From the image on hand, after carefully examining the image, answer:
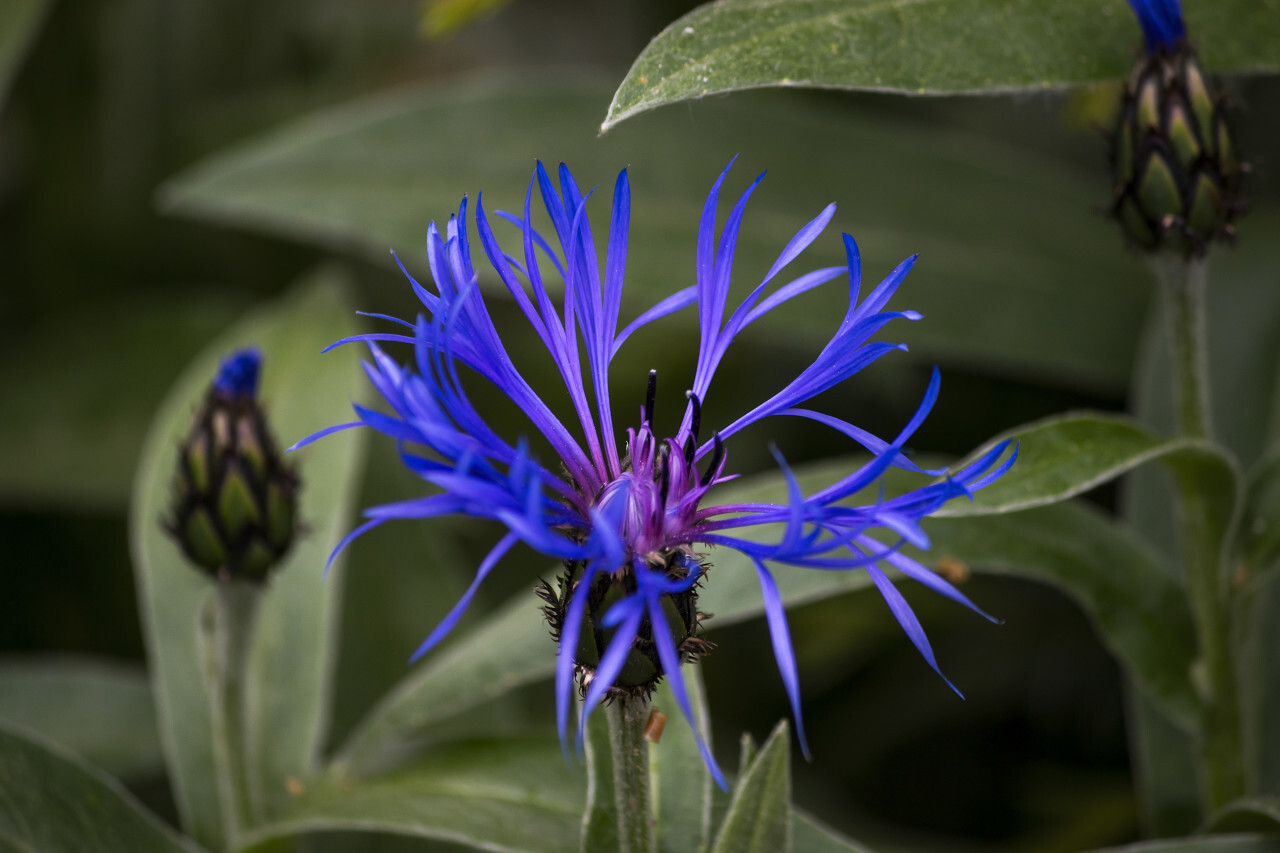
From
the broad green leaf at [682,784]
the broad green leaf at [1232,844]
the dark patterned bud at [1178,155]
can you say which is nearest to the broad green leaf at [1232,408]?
the broad green leaf at [1232,844]

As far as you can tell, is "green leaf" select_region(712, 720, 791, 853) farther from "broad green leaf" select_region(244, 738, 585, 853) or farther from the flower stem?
"broad green leaf" select_region(244, 738, 585, 853)

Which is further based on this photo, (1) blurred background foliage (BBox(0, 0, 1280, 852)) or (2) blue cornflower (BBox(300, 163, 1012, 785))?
(1) blurred background foliage (BBox(0, 0, 1280, 852))

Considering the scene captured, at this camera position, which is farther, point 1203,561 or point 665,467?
point 1203,561

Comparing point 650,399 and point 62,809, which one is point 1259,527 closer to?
point 650,399

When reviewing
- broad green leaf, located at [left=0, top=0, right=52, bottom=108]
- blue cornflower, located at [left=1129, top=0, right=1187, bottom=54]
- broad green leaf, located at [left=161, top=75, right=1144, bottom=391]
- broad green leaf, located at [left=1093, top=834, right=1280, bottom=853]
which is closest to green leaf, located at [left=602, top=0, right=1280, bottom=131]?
blue cornflower, located at [left=1129, top=0, right=1187, bottom=54]

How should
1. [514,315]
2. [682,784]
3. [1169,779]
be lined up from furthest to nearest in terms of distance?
[514,315], [1169,779], [682,784]

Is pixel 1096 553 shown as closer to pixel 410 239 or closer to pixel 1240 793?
pixel 1240 793

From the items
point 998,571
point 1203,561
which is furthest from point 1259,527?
point 998,571
